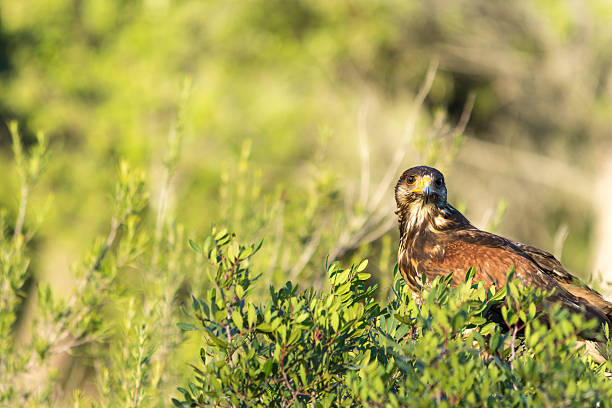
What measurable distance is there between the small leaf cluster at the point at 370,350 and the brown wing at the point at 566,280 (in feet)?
4.65

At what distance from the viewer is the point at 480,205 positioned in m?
15.0

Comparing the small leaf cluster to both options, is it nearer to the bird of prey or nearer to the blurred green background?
the bird of prey

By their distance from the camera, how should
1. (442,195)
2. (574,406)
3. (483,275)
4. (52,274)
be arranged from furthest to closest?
(52,274) → (442,195) → (483,275) → (574,406)

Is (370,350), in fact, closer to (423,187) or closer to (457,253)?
(457,253)

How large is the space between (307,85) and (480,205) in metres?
4.64

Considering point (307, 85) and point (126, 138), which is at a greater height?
point (307, 85)

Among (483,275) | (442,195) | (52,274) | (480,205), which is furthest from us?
(52,274)

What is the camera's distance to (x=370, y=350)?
2787 millimetres

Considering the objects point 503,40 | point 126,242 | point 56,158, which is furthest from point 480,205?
point 126,242

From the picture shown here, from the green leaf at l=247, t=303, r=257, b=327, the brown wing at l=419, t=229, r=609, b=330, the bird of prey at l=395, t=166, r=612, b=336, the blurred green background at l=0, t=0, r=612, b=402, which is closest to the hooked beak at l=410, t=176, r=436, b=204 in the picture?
the bird of prey at l=395, t=166, r=612, b=336

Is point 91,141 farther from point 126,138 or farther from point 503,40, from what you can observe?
point 503,40

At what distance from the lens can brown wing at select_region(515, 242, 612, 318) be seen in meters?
4.25

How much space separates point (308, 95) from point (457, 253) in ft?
36.9

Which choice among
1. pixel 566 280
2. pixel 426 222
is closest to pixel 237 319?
pixel 426 222
